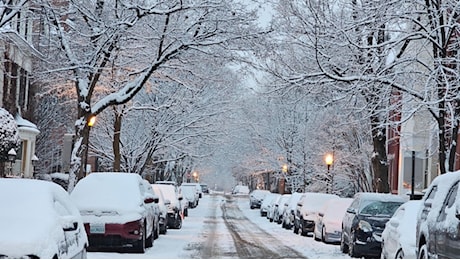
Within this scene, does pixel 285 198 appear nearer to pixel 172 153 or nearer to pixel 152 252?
pixel 172 153

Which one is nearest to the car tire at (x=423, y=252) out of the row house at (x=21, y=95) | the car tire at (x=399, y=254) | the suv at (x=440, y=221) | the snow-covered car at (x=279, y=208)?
the suv at (x=440, y=221)

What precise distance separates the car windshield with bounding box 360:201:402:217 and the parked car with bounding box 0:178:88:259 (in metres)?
9.78

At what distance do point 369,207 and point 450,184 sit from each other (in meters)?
8.08

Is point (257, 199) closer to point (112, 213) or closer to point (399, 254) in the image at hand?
point (112, 213)

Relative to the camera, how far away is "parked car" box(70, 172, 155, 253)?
649 inches

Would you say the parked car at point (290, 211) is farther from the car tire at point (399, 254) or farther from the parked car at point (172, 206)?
the car tire at point (399, 254)

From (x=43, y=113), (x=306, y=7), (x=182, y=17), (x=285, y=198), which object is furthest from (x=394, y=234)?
(x=43, y=113)

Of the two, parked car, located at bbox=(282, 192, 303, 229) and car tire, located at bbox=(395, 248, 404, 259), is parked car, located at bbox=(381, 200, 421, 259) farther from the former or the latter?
parked car, located at bbox=(282, 192, 303, 229)

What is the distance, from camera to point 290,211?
3281 cm

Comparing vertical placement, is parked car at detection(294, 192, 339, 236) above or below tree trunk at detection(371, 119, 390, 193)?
below

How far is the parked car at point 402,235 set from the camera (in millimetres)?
12727

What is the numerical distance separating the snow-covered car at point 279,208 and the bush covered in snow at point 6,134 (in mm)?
13764

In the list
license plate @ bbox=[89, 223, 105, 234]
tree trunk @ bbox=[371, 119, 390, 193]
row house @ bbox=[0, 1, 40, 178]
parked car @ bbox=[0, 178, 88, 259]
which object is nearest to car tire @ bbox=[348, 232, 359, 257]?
license plate @ bbox=[89, 223, 105, 234]

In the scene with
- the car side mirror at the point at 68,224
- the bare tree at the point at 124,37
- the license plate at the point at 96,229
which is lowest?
the license plate at the point at 96,229
